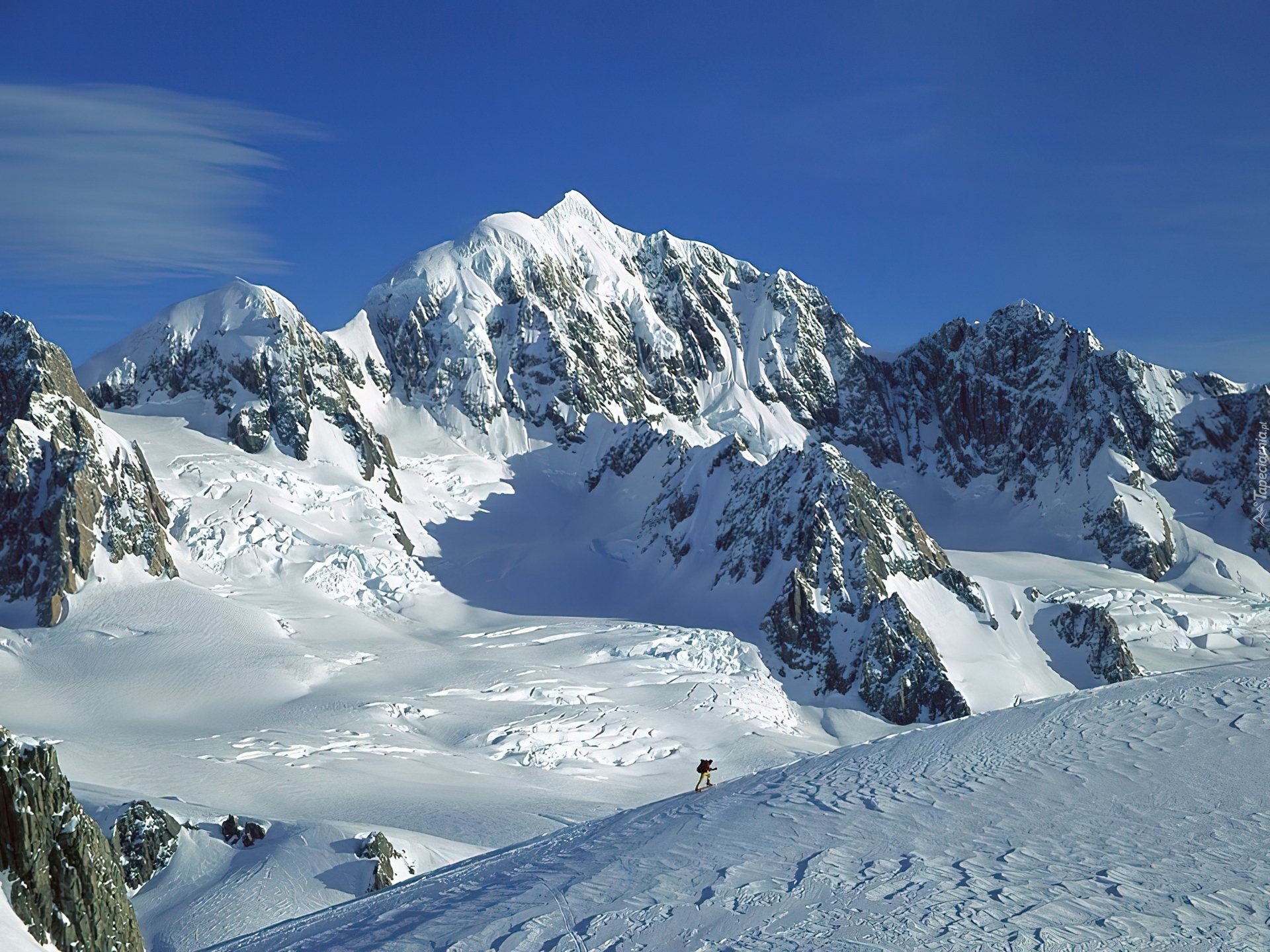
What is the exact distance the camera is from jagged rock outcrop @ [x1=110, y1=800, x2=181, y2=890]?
3322 centimetres

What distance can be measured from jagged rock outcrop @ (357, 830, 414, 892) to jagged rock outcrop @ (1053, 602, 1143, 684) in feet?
225

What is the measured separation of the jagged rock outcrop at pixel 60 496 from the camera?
7781cm

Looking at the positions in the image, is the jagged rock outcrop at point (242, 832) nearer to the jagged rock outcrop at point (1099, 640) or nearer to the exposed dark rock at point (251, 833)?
the exposed dark rock at point (251, 833)

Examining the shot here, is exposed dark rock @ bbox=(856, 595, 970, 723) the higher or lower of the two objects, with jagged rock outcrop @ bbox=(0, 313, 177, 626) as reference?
lower

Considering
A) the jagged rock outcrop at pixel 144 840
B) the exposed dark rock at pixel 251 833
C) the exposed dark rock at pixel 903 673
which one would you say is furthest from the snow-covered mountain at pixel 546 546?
the exposed dark rock at pixel 251 833

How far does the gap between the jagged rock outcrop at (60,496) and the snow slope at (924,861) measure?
215ft

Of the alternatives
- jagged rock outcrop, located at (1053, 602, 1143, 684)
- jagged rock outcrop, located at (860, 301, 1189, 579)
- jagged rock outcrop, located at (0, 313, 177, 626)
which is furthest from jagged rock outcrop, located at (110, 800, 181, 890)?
jagged rock outcrop, located at (860, 301, 1189, 579)

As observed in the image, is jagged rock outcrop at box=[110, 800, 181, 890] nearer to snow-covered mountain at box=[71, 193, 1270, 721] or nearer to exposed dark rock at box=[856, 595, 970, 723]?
exposed dark rock at box=[856, 595, 970, 723]

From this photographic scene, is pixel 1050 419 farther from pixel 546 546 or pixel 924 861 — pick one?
pixel 924 861

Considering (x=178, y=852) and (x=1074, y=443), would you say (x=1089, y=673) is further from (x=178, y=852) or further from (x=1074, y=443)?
(x=178, y=852)

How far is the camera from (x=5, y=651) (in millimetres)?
70125

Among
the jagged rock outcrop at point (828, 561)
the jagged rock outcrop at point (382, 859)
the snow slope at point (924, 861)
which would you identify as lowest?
the snow slope at point (924, 861)

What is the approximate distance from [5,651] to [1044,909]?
239 feet

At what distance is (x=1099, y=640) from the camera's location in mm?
88750
